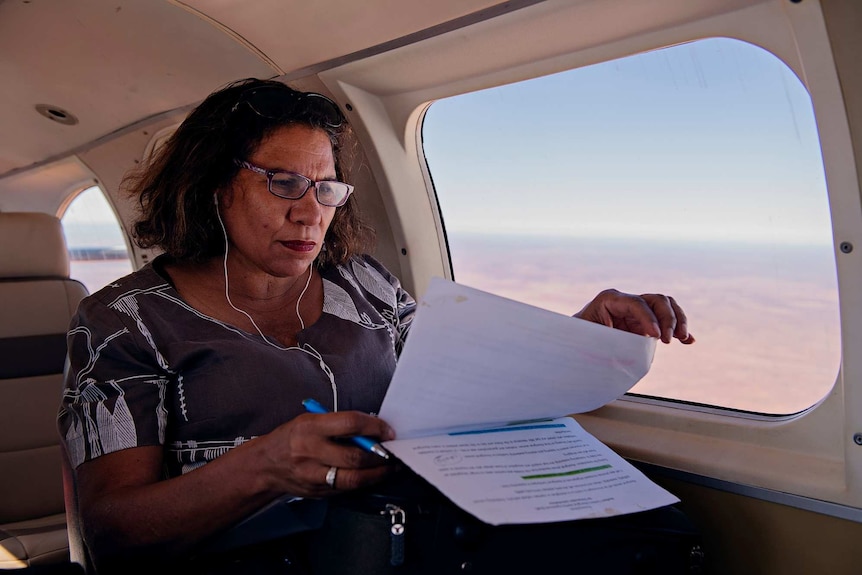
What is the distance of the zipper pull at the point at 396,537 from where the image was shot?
112cm

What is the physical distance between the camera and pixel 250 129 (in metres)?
1.78

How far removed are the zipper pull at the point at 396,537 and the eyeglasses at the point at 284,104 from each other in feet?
3.44

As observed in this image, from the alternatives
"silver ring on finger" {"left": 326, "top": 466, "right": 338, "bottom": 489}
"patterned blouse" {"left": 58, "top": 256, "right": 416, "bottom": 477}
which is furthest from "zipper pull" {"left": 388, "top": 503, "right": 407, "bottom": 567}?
"patterned blouse" {"left": 58, "top": 256, "right": 416, "bottom": 477}

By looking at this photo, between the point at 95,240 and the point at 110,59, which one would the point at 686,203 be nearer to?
the point at 110,59

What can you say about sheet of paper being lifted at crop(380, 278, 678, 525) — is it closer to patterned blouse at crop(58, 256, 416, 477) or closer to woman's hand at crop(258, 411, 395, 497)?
woman's hand at crop(258, 411, 395, 497)

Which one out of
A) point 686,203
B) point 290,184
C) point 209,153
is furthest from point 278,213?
point 686,203

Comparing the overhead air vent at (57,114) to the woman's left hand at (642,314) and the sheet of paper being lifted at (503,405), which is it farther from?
the sheet of paper being lifted at (503,405)

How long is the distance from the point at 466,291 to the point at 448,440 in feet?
0.85

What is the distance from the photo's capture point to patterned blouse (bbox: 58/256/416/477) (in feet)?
4.88

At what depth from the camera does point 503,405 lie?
123cm

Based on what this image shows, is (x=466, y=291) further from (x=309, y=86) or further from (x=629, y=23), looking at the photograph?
(x=309, y=86)

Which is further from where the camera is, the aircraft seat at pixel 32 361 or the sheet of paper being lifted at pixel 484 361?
the aircraft seat at pixel 32 361

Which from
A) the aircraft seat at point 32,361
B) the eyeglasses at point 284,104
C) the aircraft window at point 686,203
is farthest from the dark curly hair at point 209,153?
the aircraft seat at point 32,361

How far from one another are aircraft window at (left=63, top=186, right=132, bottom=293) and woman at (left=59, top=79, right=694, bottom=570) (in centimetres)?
335
